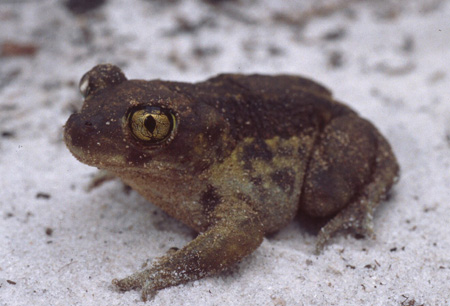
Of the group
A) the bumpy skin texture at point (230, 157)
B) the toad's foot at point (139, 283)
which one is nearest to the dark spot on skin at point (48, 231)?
the bumpy skin texture at point (230, 157)

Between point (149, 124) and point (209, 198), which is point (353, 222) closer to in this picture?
point (209, 198)

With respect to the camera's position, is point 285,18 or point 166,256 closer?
point 166,256

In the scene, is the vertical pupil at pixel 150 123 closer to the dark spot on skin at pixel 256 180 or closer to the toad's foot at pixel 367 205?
the dark spot on skin at pixel 256 180

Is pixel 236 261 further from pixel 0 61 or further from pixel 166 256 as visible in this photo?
pixel 0 61

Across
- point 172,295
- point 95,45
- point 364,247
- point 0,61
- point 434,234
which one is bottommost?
point 0,61

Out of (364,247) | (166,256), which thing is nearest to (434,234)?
(364,247)
